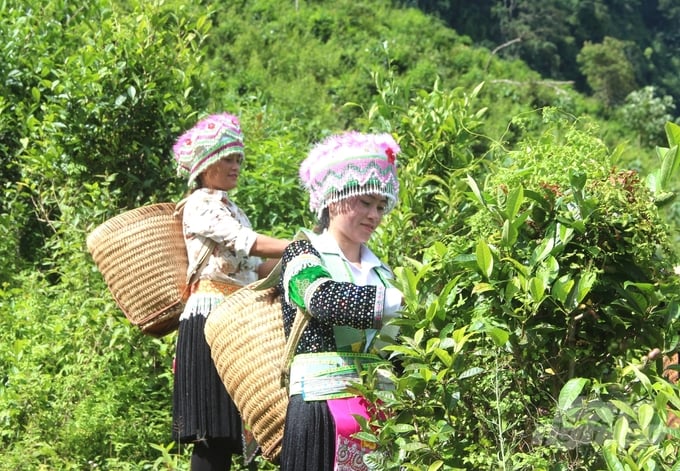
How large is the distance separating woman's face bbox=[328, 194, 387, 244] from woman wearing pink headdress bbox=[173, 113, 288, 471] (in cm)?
71

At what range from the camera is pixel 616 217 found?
2531 millimetres

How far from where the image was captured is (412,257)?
4191mm

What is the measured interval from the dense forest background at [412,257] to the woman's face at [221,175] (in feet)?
2.06

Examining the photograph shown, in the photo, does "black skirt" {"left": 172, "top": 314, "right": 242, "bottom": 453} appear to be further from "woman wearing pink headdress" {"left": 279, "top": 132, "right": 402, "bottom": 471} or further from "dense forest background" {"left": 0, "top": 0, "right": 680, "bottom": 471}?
"woman wearing pink headdress" {"left": 279, "top": 132, "right": 402, "bottom": 471}

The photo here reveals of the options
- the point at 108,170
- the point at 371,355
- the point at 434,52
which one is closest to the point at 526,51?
the point at 434,52

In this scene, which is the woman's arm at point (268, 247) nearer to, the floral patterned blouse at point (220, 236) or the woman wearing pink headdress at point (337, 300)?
the floral patterned blouse at point (220, 236)

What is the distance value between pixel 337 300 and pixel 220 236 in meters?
1.10

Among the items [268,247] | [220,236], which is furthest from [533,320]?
[220,236]

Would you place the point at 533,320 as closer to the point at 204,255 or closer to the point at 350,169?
the point at 350,169

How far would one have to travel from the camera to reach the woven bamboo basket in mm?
4043

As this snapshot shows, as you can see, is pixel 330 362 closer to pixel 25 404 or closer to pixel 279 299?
pixel 279 299

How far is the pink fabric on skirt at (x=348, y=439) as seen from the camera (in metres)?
2.84

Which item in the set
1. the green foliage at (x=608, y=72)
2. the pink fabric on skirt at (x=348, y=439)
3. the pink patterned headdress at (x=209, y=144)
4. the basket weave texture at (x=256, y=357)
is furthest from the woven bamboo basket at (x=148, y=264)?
the green foliage at (x=608, y=72)

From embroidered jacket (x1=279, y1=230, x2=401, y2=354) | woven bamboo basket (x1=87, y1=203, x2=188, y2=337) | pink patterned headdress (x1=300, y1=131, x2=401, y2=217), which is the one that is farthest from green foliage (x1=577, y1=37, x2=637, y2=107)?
embroidered jacket (x1=279, y1=230, x2=401, y2=354)
